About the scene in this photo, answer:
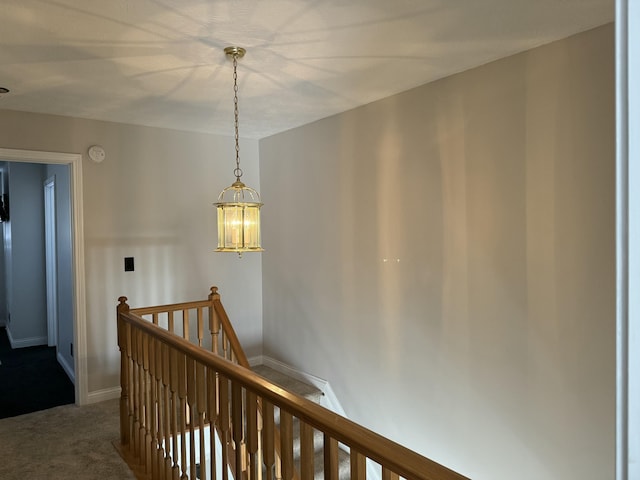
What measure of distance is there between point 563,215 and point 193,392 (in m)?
1.93

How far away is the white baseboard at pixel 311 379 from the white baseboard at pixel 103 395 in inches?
49.6

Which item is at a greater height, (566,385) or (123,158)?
(123,158)

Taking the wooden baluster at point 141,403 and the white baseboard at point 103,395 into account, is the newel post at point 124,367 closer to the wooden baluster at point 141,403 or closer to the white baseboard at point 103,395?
the wooden baluster at point 141,403

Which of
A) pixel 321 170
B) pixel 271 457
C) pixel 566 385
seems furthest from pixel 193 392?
pixel 321 170

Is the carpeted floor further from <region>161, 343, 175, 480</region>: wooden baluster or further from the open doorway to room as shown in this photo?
<region>161, 343, 175, 480</region>: wooden baluster

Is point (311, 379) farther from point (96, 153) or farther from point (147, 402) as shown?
point (96, 153)

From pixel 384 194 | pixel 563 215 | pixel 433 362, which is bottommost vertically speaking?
pixel 433 362

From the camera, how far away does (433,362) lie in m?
2.90

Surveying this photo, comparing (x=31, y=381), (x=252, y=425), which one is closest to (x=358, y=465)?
(x=252, y=425)

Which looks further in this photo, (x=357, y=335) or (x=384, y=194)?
(x=357, y=335)

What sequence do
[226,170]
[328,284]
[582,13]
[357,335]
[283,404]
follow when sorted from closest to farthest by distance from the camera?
1. [283,404]
2. [582,13]
3. [357,335]
4. [328,284]
5. [226,170]

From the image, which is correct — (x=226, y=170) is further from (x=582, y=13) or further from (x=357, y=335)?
(x=582, y=13)

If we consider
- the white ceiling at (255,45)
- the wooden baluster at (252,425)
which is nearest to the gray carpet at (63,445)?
the wooden baluster at (252,425)

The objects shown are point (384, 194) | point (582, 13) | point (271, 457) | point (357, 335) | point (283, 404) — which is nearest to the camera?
point (283, 404)
